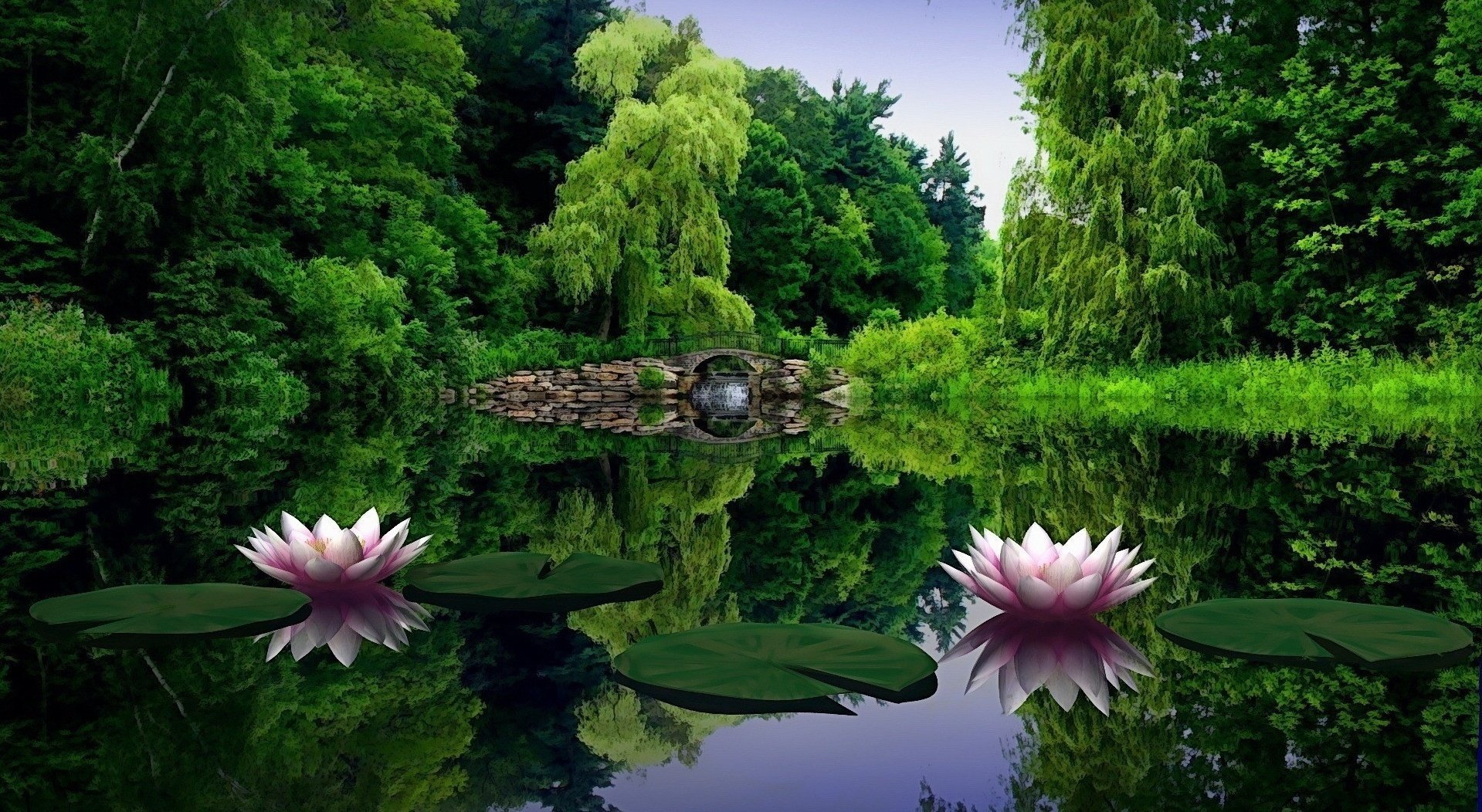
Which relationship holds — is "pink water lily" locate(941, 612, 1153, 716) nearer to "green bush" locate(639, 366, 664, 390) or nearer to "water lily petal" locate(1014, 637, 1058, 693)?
"water lily petal" locate(1014, 637, 1058, 693)

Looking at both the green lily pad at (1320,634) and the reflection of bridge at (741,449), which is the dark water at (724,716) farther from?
the reflection of bridge at (741,449)

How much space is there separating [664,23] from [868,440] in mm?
15783

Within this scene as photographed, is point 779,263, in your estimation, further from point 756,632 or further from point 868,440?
point 756,632

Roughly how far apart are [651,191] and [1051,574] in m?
19.4

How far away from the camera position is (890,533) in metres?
3.66

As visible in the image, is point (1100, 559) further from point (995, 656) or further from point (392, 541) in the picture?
point (392, 541)

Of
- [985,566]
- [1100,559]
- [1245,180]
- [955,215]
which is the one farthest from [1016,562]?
[955,215]

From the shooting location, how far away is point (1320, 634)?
192 cm

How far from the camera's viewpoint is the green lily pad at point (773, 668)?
5.17 feet

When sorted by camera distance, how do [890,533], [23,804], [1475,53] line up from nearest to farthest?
[23,804]
[890,533]
[1475,53]

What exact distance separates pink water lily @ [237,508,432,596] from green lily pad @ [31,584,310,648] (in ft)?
0.25

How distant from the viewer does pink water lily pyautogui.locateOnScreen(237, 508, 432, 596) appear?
7.48 feet

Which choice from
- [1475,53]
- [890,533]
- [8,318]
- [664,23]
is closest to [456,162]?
[664,23]

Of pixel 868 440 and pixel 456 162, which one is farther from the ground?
pixel 456 162
